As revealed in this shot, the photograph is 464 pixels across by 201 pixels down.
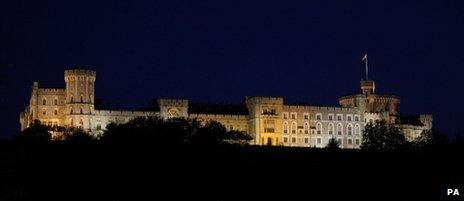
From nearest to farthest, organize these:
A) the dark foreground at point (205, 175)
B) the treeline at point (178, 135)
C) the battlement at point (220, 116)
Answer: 1. the dark foreground at point (205, 175)
2. the treeline at point (178, 135)
3. the battlement at point (220, 116)

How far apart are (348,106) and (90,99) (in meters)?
42.0

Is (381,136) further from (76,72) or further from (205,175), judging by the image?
(205,175)

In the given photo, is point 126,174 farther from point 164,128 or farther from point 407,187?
point 164,128

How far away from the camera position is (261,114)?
179 meters

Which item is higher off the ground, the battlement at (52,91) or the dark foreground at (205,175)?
the battlement at (52,91)

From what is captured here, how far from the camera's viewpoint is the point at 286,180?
9350 centimetres

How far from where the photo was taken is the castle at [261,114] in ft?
558

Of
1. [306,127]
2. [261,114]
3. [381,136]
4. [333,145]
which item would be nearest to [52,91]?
[261,114]

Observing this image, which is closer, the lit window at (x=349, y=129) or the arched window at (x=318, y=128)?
the arched window at (x=318, y=128)

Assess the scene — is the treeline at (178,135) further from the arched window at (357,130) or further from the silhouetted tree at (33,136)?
the arched window at (357,130)

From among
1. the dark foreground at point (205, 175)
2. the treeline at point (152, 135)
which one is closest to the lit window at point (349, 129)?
the treeline at point (152, 135)

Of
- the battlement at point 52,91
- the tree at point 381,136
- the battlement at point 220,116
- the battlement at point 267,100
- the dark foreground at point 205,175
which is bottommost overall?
the dark foreground at point 205,175

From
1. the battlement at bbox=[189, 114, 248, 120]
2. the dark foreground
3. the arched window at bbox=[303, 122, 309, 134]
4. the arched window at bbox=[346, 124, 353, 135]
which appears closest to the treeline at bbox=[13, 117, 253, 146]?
the dark foreground

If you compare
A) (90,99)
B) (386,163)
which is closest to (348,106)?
(90,99)
